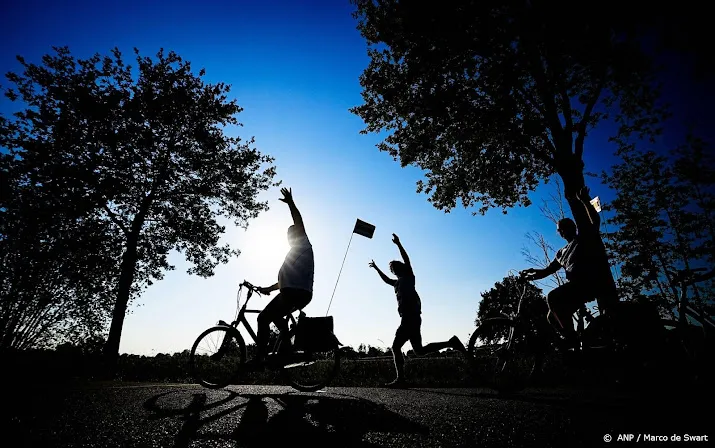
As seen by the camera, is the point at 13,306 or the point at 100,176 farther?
the point at 100,176

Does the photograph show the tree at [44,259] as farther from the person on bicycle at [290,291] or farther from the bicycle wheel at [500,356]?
the bicycle wheel at [500,356]

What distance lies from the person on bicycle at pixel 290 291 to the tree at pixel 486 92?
25.5 feet

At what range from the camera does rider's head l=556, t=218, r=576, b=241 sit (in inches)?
199

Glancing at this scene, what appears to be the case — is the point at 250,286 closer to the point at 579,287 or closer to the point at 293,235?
the point at 293,235

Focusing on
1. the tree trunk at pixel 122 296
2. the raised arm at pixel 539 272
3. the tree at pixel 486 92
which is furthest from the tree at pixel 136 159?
the raised arm at pixel 539 272

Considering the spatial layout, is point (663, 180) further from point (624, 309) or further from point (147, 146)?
point (147, 146)

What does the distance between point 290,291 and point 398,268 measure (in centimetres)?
302

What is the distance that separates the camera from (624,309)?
427 centimetres

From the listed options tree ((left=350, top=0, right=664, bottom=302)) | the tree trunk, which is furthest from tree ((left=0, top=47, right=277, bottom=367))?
tree ((left=350, top=0, right=664, bottom=302))

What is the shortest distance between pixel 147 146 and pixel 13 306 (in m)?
9.02

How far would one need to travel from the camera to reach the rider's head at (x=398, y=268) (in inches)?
285

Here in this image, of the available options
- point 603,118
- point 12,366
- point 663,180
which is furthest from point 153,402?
point 663,180

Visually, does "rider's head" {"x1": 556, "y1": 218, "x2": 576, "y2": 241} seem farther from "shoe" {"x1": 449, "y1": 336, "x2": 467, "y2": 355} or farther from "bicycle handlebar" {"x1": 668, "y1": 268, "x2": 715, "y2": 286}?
"shoe" {"x1": 449, "y1": 336, "x2": 467, "y2": 355}

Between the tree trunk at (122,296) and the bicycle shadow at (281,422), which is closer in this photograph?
the bicycle shadow at (281,422)
